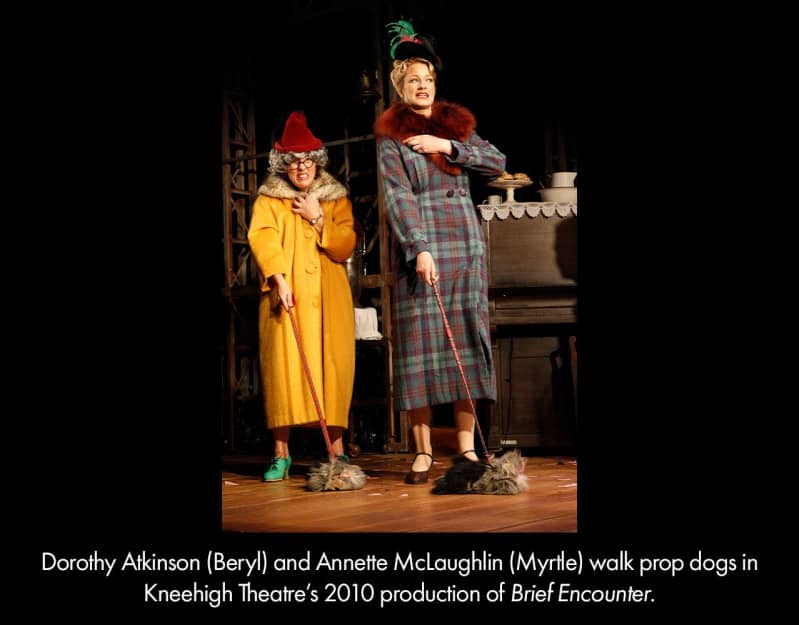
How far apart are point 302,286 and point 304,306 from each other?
0.08 meters

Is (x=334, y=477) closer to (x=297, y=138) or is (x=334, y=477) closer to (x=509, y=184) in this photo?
(x=297, y=138)

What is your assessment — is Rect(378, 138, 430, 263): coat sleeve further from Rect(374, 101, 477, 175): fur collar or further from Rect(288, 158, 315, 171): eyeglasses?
Rect(288, 158, 315, 171): eyeglasses

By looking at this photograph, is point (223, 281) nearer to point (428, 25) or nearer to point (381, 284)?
point (381, 284)

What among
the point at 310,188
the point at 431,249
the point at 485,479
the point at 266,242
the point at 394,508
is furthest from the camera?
the point at 310,188

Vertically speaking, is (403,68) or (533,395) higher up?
(403,68)

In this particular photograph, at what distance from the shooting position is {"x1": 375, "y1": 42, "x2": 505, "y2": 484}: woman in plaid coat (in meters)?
3.64

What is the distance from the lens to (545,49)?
5883mm

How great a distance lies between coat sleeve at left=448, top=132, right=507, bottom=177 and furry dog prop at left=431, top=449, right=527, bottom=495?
3.56ft

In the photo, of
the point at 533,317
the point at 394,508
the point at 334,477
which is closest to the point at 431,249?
the point at 334,477

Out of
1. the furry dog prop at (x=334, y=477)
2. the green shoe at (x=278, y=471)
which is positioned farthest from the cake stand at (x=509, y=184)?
the furry dog prop at (x=334, y=477)

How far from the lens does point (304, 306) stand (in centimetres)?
396

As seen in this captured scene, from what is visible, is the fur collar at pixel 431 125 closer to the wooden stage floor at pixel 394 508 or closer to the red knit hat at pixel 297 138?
the red knit hat at pixel 297 138

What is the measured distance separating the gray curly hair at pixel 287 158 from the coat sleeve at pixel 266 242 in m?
0.14

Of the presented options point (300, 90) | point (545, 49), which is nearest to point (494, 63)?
point (545, 49)
